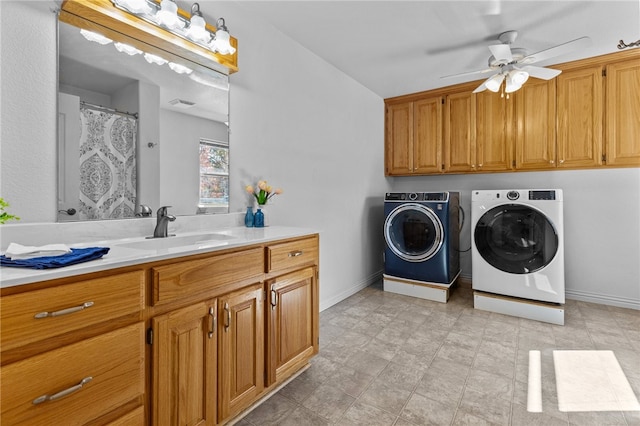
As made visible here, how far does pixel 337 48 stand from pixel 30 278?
105 inches

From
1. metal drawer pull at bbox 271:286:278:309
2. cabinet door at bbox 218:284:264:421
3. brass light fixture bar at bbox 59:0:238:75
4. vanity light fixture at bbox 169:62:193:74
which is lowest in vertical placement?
cabinet door at bbox 218:284:264:421

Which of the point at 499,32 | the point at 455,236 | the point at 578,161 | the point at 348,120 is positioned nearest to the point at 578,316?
the point at 455,236

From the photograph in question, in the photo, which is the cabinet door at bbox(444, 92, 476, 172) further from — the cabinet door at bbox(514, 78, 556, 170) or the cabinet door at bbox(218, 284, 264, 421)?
Answer: the cabinet door at bbox(218, 284, 264, 421)

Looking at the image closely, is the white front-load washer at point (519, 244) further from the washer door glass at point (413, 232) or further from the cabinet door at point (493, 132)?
the cabinet door at point (493, 132)

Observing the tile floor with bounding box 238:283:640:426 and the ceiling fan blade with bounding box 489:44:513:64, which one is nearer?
the tile floor with bounding box 238:283:640:426

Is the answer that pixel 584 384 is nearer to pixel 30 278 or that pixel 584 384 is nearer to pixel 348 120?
pixel 30 278

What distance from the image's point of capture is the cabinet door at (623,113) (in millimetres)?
2742


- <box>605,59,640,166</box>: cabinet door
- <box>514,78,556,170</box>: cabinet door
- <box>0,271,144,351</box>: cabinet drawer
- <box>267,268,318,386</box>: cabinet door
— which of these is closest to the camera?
<box>0,271,144,351</box>: cabinet drawer

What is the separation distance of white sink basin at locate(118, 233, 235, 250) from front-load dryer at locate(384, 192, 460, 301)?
7.18ft

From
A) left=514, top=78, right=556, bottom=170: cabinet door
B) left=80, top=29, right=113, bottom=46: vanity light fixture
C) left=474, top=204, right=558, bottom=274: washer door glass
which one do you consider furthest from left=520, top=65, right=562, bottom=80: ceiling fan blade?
left=80, top=29, right=113, bottom=46: vanity light fixture

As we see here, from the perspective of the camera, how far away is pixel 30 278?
76cm

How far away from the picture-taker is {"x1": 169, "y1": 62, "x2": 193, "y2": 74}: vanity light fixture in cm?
172

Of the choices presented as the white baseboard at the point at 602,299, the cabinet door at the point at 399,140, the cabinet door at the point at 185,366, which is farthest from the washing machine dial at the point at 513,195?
the cabinet door at the point at 185,366

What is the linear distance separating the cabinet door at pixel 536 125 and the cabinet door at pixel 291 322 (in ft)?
9.15
